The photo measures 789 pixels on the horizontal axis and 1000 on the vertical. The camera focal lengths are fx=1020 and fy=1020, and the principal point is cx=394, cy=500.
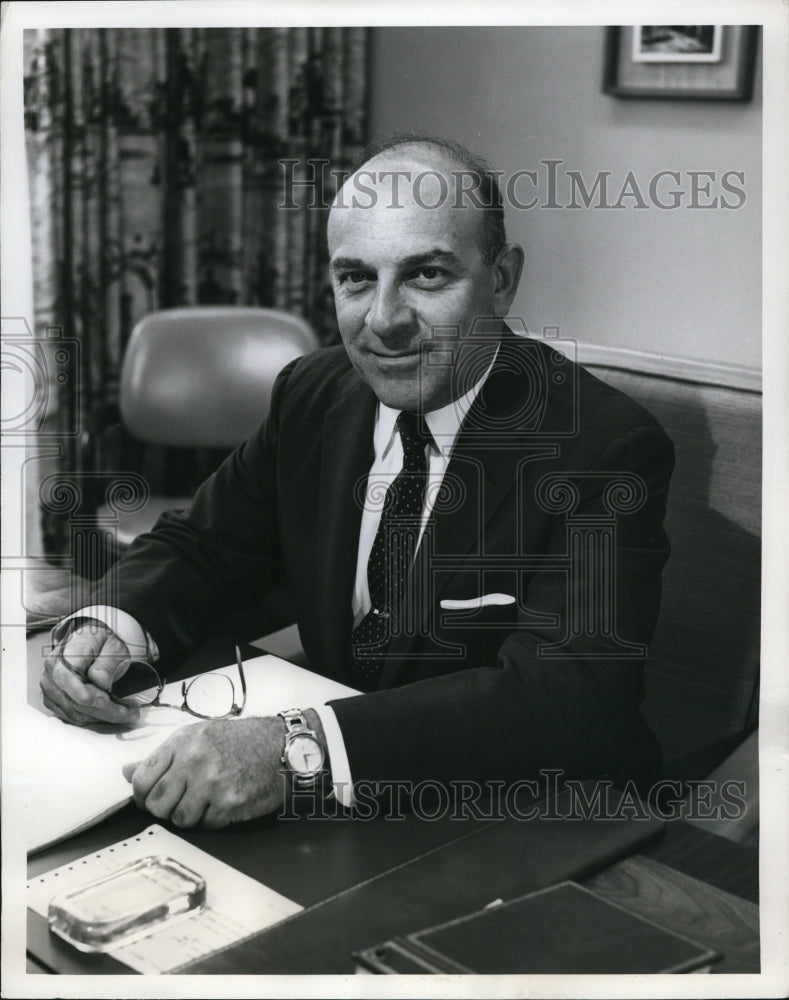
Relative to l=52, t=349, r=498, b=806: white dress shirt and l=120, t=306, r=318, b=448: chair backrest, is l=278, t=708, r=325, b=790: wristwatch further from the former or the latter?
l=120, t=306, r=318, b=448: chair backrest

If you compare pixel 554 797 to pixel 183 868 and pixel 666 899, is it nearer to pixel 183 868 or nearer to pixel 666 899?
pixel 666 899

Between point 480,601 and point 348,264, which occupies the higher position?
point 348,264

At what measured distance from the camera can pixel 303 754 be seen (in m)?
1.17

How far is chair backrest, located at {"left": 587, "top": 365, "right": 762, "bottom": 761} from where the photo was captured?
128cm

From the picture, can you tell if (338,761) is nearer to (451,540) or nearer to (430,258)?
(451,540)

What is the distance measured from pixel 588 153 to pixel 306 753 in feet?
2.61

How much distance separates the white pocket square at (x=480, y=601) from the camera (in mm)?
1242

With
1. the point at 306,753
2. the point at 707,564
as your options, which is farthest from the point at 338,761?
the point at 707,564

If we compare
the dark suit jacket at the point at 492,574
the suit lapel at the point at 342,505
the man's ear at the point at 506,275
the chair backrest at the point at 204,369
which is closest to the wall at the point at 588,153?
the man's ear at the point at 506,275

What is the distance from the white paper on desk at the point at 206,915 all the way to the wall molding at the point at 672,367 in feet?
2.41

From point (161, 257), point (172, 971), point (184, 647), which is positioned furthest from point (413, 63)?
point (172, 971)

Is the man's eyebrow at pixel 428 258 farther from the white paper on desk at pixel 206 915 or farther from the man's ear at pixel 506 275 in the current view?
the white paper on desk at pixel 206 915

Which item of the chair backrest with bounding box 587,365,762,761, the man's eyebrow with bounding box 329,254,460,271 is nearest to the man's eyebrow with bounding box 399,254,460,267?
the man's eyebrow with bounding box 329,254,460,271

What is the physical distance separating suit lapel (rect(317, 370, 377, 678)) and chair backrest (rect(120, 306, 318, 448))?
12cm
